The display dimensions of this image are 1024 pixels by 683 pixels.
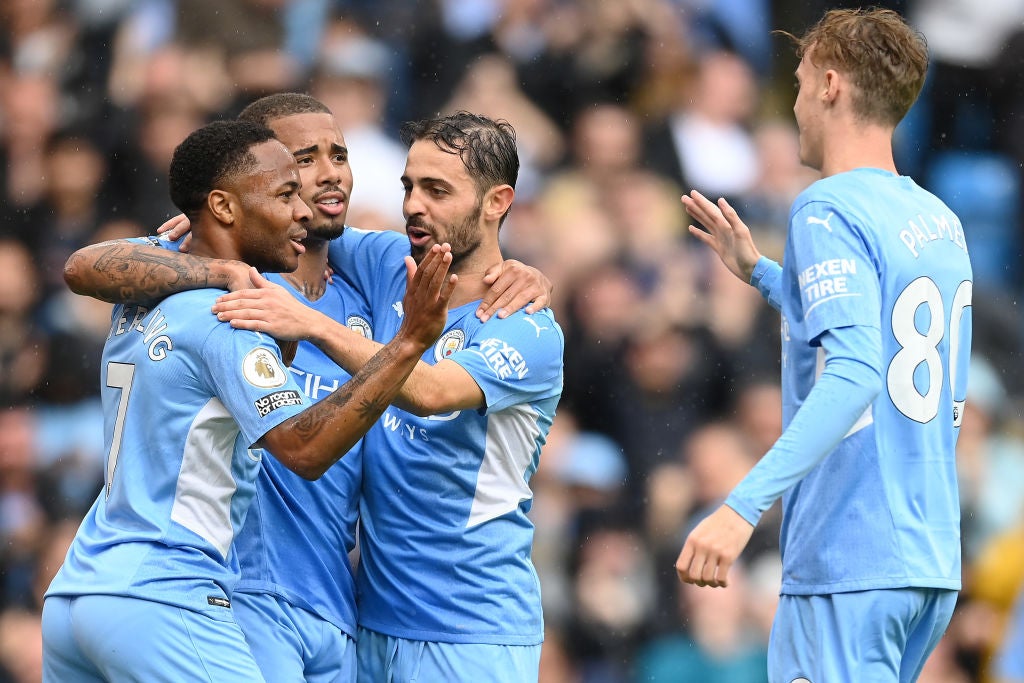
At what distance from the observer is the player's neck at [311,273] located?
14.1ft

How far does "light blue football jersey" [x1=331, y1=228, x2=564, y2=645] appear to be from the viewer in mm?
3961

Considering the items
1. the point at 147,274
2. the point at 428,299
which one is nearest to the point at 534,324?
the point at 428,299

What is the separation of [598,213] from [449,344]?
12.4ft

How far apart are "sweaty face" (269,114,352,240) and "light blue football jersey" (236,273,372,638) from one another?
0.44m

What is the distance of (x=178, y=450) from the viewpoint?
3.31m

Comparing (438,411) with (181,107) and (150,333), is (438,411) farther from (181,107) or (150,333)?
(181,107)

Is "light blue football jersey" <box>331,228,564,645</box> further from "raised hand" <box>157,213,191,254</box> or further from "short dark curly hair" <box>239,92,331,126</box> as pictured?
"short dark curly hair" <box>239,92,331,126</box>

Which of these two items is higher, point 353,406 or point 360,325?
point 360,325

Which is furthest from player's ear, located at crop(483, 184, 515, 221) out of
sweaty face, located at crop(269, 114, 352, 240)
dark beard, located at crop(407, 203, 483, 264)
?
sweaty face, located at crop(269, 114, 352, 240)

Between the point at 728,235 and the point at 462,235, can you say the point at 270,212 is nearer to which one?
the point at 462,235

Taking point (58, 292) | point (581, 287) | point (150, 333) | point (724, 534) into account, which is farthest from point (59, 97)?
point (724, 534)

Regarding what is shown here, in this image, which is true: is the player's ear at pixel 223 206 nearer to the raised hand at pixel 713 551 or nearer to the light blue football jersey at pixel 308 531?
the light blue football jersey at pixel 308 531

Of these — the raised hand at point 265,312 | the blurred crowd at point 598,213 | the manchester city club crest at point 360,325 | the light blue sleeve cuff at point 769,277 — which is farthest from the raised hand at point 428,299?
the blurred crowd at point 598,213

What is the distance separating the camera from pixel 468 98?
7.74m
